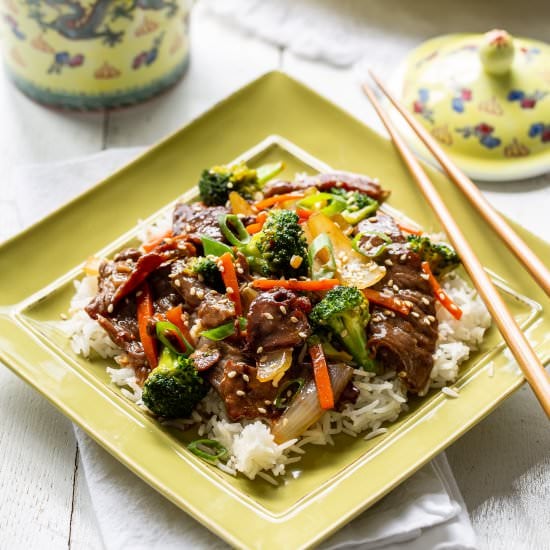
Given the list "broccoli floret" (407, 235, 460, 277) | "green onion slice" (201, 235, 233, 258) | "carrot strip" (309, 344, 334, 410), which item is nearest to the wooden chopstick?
"broccoli floret" (407, 235, 460, 277)

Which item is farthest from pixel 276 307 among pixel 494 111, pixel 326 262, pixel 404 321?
pixel 494 111

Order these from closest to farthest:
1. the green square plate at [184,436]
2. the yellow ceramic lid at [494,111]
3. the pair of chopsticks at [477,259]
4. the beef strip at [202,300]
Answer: the green square plate at [184,436] → the pair of chopsticks at [477,259] → the beef strip at [202,300] → the yellow ceramic lid at [494,111]

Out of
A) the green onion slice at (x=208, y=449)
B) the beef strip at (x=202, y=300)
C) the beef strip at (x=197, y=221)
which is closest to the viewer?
the green onion slice at (x=208, y=449)

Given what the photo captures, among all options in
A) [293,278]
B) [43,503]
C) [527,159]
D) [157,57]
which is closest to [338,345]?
[293,278]

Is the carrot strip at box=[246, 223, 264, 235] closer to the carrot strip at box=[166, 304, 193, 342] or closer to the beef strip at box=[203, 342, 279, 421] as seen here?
the carrot strip at box=[166, 304, 193, 342]

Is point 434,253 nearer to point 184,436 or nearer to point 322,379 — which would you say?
point 322,379

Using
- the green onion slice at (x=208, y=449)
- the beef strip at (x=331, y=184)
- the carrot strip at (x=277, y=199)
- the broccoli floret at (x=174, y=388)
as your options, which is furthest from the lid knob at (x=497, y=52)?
the green onion slice at (x=208, y=449)

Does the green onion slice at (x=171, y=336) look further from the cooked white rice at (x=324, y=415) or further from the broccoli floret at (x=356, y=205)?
the broccoli floret at (x=356, y=205)
